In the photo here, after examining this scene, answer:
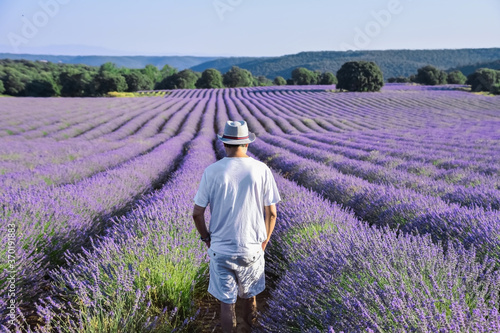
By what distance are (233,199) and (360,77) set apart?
137 feet

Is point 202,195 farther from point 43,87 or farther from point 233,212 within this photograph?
point 43,87

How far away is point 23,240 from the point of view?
8.52ft

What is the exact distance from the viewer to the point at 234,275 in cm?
206

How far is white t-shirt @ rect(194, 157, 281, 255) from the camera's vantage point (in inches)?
77.1

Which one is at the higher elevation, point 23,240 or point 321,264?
point 321,264

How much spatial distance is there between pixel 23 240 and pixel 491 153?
33.4ft

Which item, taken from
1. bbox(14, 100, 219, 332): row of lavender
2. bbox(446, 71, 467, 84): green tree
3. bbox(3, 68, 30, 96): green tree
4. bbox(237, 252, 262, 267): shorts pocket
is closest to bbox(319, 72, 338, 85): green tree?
bbox(446, 71, 467, 84): green tree

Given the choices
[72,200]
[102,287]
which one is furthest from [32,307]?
[72,200]

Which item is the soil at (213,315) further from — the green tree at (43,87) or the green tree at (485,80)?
the green tree at (43,87)

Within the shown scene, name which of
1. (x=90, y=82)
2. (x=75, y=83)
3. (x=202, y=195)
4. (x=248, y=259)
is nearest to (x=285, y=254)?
(x=248, y=259)

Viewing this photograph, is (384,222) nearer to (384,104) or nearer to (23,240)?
(23,240)

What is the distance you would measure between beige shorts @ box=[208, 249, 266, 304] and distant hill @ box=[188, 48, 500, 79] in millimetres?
99418

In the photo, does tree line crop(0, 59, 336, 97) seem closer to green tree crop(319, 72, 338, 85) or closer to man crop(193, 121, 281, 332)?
green tree crop(319, 72, 338, 85)

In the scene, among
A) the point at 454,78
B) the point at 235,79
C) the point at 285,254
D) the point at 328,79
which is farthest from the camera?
the point at 235,79
